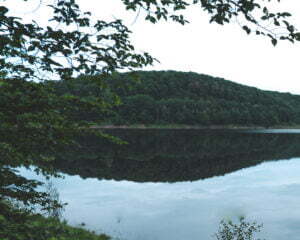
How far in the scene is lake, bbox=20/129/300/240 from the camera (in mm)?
21797

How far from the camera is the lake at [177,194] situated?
2180cm

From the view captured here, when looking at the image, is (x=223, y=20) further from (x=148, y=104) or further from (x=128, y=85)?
(x=148, y=104)

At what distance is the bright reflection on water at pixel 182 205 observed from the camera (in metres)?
21.2

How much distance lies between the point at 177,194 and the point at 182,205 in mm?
4329

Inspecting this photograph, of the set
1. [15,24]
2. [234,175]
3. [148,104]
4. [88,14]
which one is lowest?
[234,175]

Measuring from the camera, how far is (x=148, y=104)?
7530 inches

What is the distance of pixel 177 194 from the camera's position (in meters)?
33.1

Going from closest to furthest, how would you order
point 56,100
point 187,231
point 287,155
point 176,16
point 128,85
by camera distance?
point 128,85, point 176,16, point 56,100, point 187,231, point 287,155

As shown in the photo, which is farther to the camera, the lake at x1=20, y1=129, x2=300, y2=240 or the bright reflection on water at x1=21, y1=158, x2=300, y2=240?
the lake at x1=20, y1=129, x2=300, y2=240

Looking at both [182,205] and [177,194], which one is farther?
[177,194]

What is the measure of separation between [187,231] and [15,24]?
18498mm

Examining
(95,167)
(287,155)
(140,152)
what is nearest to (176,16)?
(95,167)

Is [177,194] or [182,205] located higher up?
[177,194]

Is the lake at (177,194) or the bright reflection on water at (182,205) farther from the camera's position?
the lake at (177,194)
